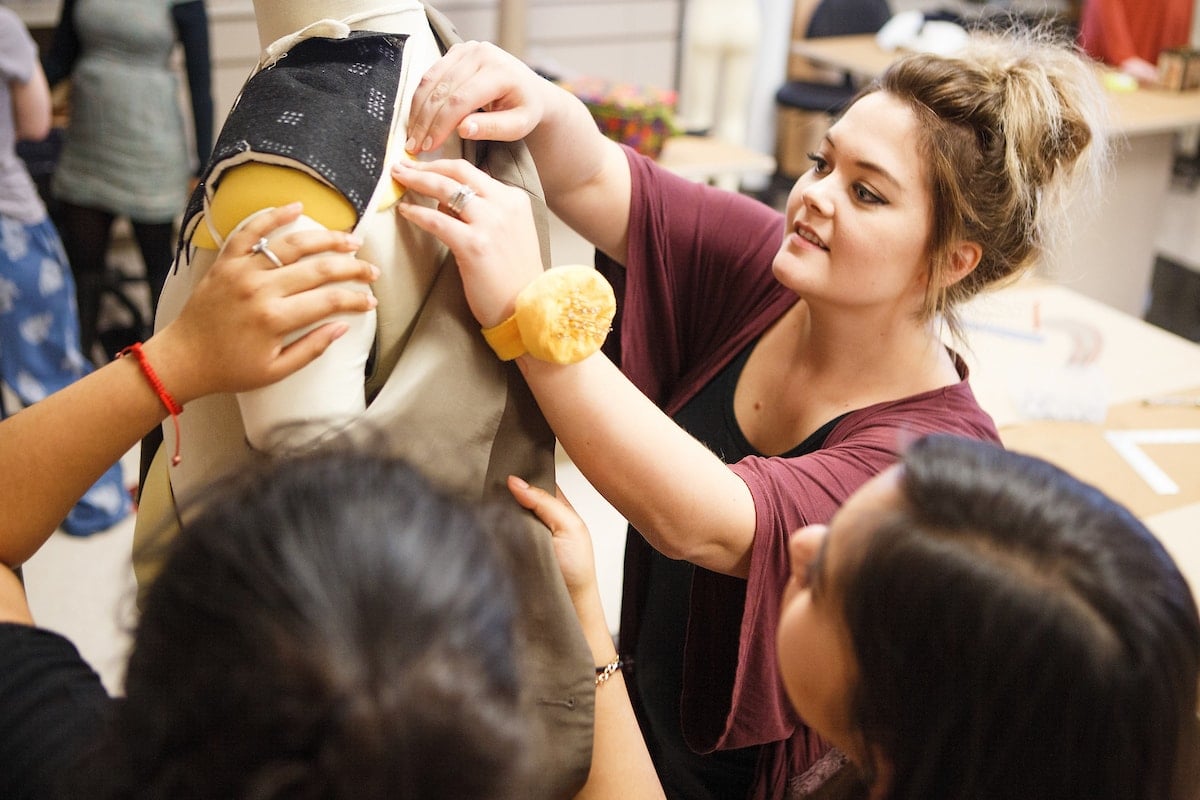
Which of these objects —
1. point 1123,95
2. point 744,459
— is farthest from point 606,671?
point 1123,95

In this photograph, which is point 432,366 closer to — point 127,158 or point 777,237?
point 777,237

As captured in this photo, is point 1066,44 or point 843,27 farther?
point 843,27

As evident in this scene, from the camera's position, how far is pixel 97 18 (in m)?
2.59

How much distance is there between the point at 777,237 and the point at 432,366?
2.02 ft

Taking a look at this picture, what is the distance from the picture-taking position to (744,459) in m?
1.00

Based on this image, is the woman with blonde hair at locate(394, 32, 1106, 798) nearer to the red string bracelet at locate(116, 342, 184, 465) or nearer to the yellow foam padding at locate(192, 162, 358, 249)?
the yellow foam padding at locate(192, 162, 358, 249)

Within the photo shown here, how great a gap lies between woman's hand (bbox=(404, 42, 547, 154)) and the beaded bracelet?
468 mm

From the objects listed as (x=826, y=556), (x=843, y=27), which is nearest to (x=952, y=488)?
(x=826, y=556)

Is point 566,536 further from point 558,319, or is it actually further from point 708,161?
point 708,161

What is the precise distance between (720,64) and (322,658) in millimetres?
4345

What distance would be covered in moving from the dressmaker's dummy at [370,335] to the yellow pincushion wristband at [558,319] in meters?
0.04

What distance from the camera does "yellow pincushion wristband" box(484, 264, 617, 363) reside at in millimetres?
778

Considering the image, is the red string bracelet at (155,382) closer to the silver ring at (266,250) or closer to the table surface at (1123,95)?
the silver ring at (266,250)

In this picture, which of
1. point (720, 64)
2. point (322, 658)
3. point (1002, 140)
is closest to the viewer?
point (322, 658)
